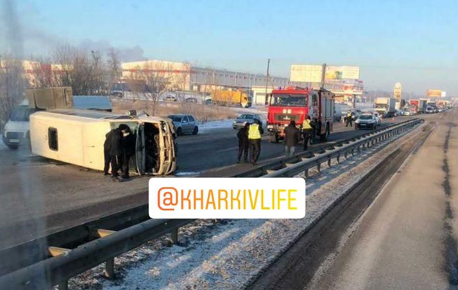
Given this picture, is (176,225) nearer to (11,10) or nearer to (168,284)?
(168,284)

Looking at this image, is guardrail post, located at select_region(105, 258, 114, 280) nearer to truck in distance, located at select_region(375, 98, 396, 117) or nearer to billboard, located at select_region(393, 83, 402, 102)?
truck in distance, located at select_region(375, 98, 396, 117)

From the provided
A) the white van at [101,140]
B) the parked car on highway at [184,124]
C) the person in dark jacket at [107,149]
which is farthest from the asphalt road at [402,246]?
the parked car on highway at [184,124]

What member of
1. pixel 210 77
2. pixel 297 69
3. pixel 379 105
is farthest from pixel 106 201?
pixel 210 77

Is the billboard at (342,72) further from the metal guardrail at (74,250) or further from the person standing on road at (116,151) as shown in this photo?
the metal guardrail at (74,250)

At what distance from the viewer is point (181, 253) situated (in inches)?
229

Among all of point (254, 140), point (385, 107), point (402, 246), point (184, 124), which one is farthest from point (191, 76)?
point (402, 246)

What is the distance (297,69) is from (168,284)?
90691 mm

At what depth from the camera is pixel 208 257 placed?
5.72 meters

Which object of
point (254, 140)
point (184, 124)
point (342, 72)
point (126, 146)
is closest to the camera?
point (126, 146)

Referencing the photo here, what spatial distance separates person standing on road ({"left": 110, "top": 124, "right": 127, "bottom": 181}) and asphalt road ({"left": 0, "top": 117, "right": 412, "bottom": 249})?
27 centimetres

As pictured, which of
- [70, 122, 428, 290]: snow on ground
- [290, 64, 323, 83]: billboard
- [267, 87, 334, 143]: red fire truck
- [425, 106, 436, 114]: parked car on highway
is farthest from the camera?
[425, 106, 436, 114]: parked car on highway

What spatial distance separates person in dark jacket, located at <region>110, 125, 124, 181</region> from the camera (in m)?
11.5

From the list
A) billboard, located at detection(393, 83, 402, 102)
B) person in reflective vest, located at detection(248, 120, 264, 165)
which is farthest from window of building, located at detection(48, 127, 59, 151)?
billboard, located at detection(393, 83, 402, 102)

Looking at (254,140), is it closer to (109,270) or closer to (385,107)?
(109,270)
